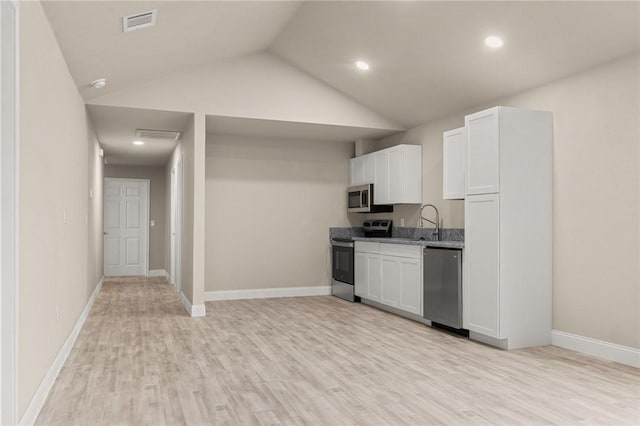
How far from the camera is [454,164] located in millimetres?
5395

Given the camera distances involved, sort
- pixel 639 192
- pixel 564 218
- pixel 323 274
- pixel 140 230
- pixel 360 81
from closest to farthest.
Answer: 1. pixel 639 192
2. pixel 564 218
3. pixel 360 81
4. pixel 323 274
5. pixel 140 230

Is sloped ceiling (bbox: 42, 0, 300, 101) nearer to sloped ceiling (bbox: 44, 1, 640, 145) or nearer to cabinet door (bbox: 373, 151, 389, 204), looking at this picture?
sloped ceiling (bbox: 44, 1, 640, 145)

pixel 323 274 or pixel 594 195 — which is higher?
pixel 594 195

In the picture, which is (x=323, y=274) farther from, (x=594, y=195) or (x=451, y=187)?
(x=594, y=195)

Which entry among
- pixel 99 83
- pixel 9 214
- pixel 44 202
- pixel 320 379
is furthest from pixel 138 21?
pixel 320 379

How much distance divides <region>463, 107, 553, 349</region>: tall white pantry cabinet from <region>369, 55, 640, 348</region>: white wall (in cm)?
13

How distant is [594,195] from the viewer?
4.20 meters

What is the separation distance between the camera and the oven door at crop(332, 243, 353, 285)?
Answer: 23.1 feet

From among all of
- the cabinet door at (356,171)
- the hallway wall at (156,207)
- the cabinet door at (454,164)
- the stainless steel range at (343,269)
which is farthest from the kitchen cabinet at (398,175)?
the hallway wall at (156,207)

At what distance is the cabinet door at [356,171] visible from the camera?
7.46 m

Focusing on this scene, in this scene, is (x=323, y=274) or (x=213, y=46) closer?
(x=213, y=46)

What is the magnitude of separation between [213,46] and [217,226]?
273 cm

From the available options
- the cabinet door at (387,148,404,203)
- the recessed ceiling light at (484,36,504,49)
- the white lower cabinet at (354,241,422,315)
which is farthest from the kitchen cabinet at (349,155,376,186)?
the recessed ceiling light at (484,36,504,49)

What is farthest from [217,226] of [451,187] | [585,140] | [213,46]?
[585,140]
